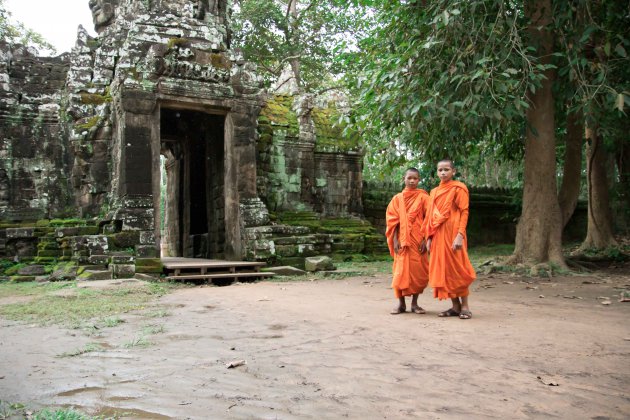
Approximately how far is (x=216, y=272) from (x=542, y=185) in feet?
18.5

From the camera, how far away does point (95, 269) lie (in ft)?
27.8

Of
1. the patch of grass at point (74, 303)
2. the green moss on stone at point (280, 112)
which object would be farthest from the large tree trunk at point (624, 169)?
the patch of grass at point (74, 303)

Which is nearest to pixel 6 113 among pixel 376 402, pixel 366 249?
Answer: pixel 366 249

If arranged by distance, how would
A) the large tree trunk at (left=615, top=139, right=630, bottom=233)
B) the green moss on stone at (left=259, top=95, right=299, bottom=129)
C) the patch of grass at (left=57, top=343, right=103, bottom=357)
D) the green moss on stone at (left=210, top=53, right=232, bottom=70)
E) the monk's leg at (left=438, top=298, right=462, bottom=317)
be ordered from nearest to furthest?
the patch of grass at (left=57, top=343, right=103, bottom=357), the monk's leg at (left=438, top=298, right=462, bottom=317), the green moss on stone at (left=210, top=53, right=232, bottom=70), the green moss on stone at (left=259, top=95, right=299, bottom=129), the large tree trunk at (left=615, top=139, right=630, bottom=233)

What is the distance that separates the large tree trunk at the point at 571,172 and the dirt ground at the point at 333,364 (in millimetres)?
4607

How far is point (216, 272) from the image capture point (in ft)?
29.0

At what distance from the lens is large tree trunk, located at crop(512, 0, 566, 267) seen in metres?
8.74

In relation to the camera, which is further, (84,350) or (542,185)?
(542,185)

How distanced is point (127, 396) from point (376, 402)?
1.28m

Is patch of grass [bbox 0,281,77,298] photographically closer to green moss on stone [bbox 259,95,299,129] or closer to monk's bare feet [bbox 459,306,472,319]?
monk's bare feet [bbox 459,306,472,319]

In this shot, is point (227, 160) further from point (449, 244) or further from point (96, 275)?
point (449, 244)

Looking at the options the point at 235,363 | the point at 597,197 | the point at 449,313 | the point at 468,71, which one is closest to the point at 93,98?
the point at 468,71

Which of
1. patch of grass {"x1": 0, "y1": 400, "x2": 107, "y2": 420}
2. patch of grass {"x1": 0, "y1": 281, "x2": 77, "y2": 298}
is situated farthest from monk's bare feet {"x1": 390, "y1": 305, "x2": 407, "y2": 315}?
patch of grass {"x1": 0, "y1": 281, "x2": 77, "y2": 298}

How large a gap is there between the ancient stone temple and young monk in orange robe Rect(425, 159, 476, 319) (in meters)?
4.85
